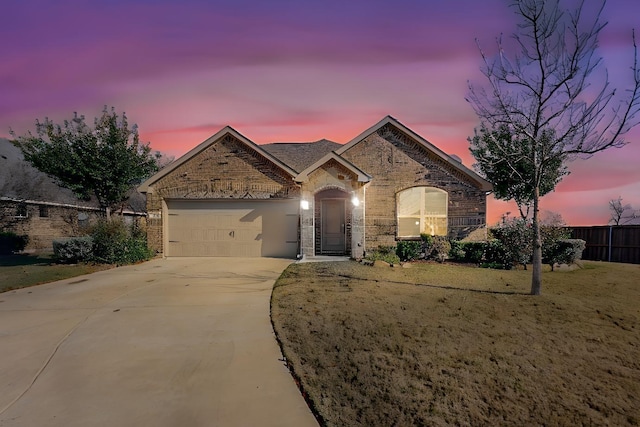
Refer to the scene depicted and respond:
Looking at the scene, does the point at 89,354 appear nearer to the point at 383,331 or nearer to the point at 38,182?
the point at 383,331

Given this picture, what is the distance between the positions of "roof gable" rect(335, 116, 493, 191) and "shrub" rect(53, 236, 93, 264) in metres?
10.7

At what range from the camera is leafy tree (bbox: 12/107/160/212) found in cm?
1725

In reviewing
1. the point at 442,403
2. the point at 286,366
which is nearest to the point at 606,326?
the point at 442,403

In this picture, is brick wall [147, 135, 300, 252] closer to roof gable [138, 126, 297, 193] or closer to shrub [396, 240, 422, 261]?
roof gable [138, 126, 297, 193]

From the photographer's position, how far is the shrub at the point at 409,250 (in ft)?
46.0

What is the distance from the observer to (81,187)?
703 inches

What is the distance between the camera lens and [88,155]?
17281mm

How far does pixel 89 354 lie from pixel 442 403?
4.61 meters

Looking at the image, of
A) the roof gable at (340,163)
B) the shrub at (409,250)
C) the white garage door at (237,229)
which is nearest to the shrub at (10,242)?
the white garage door at (237,229)

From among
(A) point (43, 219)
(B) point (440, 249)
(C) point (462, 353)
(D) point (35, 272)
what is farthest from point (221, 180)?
(C) point (462, 353)

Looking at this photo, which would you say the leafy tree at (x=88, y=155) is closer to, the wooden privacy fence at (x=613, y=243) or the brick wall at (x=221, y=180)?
the brick wall at (x=221, y=180)

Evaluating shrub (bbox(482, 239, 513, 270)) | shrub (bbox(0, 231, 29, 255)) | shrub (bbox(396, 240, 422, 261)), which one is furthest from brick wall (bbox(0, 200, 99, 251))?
shrub (bbox(482, 239, 513, 270))

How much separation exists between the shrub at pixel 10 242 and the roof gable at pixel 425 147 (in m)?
17.8

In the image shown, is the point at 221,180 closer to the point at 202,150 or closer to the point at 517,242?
the point at 202,150
